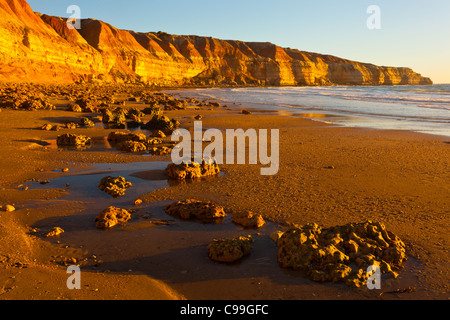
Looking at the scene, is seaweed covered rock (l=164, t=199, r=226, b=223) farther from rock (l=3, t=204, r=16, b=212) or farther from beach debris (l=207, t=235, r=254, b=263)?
rock (l=3, t=204, r=16, b=212)

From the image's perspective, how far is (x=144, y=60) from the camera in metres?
71.1

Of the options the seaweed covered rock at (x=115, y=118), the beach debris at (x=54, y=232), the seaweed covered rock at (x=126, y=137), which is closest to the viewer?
the beach debris at (x=54, y=232)

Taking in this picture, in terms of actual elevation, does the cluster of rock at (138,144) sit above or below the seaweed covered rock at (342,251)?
above

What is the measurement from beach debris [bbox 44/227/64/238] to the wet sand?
0.38 feet

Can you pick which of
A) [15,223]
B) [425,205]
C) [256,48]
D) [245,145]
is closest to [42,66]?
[245,145]

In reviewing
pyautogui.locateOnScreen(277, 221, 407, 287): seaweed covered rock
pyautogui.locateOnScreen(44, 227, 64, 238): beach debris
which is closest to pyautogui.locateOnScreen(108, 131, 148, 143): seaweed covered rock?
pyautogui.locateOnScreen(44, 227, 64, 238): beach debris

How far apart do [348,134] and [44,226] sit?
10501mm

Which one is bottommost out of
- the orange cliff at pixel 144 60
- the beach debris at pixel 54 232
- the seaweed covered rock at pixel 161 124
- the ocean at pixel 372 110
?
the beach debris at pixel 54 232

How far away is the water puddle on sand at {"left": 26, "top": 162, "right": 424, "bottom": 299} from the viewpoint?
10.0 ft

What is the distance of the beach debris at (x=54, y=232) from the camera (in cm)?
392

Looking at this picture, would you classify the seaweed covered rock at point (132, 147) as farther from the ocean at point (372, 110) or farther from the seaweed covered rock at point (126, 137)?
the ocean at point (372, 110)

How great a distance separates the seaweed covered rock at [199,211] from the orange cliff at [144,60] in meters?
33.3

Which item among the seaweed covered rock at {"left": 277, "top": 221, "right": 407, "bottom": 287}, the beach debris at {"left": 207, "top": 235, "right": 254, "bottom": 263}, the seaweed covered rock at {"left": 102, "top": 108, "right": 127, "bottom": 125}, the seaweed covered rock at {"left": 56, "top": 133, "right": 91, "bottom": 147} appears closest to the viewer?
the seaweed covered rock at {"left": 277, "top": 221, "right": 407, "bottom": 287}

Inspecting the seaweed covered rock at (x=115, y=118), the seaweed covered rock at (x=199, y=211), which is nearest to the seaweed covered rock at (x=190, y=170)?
the seaweed covered rock at (x=199, y=211)
